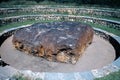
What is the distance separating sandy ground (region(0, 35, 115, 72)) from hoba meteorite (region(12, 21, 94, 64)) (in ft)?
0.97

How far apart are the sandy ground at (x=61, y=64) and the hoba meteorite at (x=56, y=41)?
294mm

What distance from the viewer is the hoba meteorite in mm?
10023

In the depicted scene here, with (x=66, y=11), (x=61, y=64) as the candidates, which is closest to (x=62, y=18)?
(x=66, y=11)

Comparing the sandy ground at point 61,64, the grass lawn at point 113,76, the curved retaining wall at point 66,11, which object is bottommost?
the sandy ground at point 61,64

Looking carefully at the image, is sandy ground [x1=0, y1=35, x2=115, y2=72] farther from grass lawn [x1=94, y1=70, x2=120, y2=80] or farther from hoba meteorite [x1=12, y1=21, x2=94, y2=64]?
grass lawn [x1=94, y1=70, x2=120, y2=80]

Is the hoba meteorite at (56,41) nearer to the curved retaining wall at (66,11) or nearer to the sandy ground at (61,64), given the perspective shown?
the sandy ground at (61,64)

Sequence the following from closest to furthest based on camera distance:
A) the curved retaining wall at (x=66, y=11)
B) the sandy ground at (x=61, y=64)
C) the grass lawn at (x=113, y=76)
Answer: the grass lawn at (x=113, y=76) < the sandy ground at (x=61, y=64) < the curved retaining wall at (x=66, y=11)

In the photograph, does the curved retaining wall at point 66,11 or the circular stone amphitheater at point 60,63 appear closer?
the circular stone amphitheater at point 60,63

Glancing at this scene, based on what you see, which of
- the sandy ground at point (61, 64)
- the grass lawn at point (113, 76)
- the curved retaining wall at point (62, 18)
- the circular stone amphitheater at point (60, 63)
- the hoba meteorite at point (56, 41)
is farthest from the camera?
the curved retaining wall at point (62, 18)

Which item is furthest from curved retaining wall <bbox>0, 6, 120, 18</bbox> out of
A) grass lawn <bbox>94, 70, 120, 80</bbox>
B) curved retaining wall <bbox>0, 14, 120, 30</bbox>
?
grass lawn <bbox>94, 70, 120, 80</bbox>

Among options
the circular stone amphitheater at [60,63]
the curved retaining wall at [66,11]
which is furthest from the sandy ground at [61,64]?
the curved retaining wall at [66,11]

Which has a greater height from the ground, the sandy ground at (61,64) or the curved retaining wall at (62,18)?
the curved retaining wall at (62,18)

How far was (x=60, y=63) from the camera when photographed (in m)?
9.93

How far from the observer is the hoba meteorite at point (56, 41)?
10.0 meters
